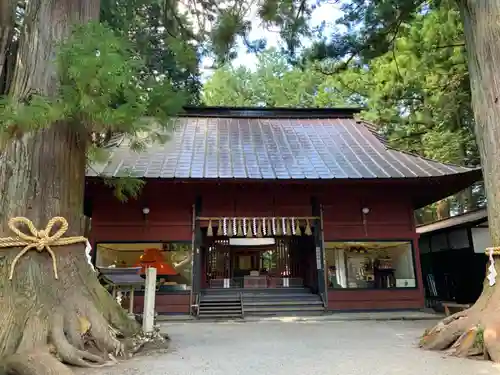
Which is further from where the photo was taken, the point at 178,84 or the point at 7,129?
the point at 178,84

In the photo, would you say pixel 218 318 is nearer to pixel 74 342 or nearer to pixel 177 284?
pixel 177 284

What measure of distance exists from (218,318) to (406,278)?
4355 mm

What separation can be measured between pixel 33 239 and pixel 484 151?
15.0 ft

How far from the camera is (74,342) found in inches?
124

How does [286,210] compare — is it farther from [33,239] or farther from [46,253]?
[33,239]

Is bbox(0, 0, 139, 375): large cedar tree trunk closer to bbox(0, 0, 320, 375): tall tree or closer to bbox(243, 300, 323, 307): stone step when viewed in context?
bbox(0, 0, 320, 375): tall tree

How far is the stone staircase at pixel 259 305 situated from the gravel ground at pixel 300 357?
2954mm

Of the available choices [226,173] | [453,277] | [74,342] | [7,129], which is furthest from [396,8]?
[453,277]

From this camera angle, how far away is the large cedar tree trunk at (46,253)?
9.89 feet

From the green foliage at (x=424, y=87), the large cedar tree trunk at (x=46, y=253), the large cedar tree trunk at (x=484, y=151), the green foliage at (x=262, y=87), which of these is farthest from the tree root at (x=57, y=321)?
the green foliage at (x=262, y=87)

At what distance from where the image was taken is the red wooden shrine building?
8.11 meters

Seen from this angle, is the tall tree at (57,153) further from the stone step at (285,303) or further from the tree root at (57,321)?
the stone step at (285,303)

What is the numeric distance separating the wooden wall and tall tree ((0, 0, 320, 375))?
4472 millimetres

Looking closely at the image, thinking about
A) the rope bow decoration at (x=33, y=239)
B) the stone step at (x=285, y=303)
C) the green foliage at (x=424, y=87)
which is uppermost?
the green foliage at (x=424, y=87)
